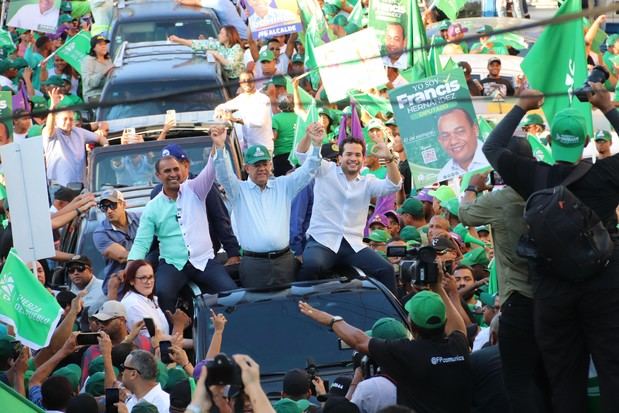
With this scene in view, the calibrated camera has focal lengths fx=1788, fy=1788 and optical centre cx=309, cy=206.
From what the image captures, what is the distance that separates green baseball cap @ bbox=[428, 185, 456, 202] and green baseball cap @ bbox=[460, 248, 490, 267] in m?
2.48

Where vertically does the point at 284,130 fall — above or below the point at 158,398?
below

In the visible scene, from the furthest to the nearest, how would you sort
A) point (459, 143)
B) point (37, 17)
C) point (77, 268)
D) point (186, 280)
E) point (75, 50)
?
point (37, 17) → point (75, 50) → point (459, 143) → point (77, 268) → point (186, 280)

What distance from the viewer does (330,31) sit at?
21672mm

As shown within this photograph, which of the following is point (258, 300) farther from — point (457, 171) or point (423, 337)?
point (457, 171)

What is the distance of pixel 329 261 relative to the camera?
12.5m

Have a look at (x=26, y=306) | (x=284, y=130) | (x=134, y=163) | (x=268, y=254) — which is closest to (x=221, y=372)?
(x=26, y=306)

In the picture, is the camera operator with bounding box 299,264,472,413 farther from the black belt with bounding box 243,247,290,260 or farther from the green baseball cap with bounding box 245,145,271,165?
the green baseball cap with bounding box 245,145,271,165

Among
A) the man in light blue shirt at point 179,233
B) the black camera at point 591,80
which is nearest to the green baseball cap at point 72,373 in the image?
the man in light blue shirt at point 179,233

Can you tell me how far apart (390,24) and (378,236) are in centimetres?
578

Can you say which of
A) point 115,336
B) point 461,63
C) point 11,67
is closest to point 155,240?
point 115,336

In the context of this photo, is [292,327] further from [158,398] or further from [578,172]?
[578,172]

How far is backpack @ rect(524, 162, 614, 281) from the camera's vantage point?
319 inches

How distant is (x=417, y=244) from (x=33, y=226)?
3.13m

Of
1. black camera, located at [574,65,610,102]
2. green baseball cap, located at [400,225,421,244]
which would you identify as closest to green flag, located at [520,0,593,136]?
green baseball cap, located at [400,225,421,244]
